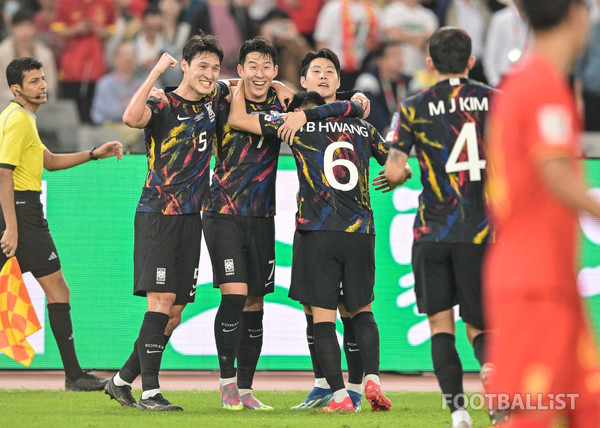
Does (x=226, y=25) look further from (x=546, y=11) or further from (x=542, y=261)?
(x=542, y=261)

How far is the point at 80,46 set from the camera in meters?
12.4

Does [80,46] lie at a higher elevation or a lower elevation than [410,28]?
lower

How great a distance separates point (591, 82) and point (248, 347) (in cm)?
732

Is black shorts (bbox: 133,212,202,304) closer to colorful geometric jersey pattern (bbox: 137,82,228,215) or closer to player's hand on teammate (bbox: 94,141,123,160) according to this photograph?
colorful geometric jersey pattern (bbox: 137,82,228,215)

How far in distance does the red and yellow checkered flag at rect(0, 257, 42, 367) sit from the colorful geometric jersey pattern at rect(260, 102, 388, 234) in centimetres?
256

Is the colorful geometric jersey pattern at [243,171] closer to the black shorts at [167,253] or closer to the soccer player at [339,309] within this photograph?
the black shorts at [167,253]

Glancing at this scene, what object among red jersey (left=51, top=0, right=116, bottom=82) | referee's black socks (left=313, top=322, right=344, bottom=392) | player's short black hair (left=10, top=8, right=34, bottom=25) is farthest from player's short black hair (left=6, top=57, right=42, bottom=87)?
red jersey (left=51, top=0, right=116, bottom=82)

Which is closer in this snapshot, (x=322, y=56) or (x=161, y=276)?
(x=161, y=276)

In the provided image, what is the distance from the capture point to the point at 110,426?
5312 millimetres

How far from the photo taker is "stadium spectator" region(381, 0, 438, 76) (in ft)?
41.9

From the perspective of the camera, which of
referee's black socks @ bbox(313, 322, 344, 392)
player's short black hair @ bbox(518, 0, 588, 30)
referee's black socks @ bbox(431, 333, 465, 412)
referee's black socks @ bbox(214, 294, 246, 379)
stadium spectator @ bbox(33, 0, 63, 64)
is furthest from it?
stadium spectator @ bbox(33, 0, 63, 64)

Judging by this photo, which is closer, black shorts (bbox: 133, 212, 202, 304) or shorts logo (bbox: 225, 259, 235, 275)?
black shorts (bbox: 133, 212, 202, 304)

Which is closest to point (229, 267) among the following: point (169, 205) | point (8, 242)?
point (169, 205)

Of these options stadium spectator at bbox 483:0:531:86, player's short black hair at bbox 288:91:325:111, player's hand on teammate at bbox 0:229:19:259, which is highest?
stadium spectator at bbox 483:0:531:86
